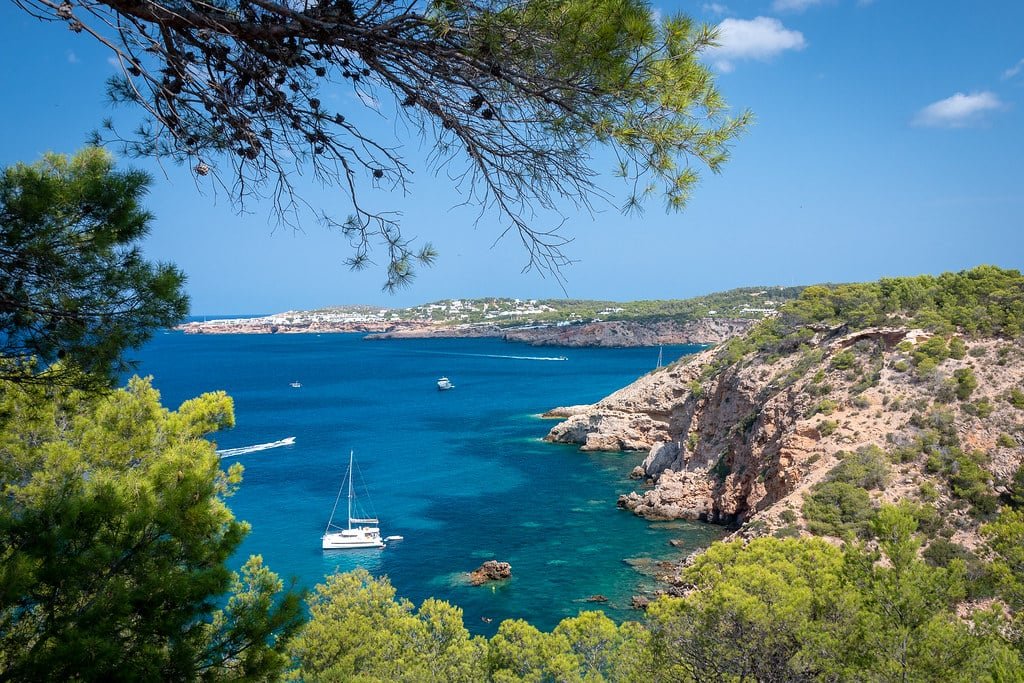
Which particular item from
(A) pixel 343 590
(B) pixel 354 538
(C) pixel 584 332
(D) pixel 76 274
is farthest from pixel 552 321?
(D) pixel 76 274

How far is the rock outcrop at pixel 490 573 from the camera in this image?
18891 mm

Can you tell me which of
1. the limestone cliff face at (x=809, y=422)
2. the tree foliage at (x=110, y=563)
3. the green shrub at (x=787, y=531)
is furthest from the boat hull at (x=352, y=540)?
the tree foliage at (x=110, y=563)

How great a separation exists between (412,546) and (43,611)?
19206 millimetres

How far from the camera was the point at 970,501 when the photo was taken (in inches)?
596

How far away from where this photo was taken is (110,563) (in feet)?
13.3

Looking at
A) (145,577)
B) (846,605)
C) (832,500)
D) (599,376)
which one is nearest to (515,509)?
(832,500)

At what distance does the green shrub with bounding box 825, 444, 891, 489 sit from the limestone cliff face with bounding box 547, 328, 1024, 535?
28 cm

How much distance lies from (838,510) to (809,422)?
4.62 metres

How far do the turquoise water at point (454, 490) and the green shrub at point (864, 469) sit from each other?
219 inches

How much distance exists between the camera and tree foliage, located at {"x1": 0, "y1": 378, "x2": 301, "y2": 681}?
366 cm

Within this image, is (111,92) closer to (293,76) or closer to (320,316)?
(293,76)

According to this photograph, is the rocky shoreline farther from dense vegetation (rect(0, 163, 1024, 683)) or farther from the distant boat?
dense vegetation (rect(0, 163, 1024, 683))

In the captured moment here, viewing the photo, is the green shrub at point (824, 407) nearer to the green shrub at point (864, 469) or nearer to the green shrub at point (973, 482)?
the green shrub at point (864, 469)

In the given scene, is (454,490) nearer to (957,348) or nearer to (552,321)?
(957,348)
